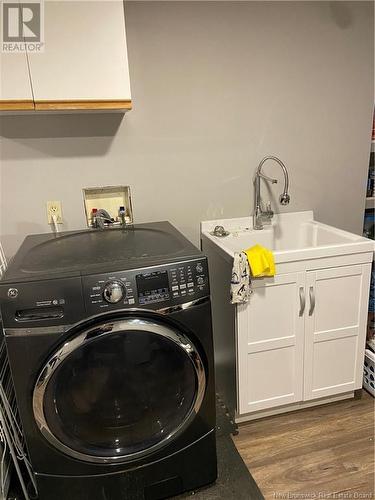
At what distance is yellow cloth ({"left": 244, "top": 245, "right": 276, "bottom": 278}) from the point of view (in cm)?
169

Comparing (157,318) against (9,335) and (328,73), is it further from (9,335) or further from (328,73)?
(328,73)

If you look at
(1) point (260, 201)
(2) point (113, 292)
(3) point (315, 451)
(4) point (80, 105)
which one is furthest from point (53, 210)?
(3) point (315, 451)

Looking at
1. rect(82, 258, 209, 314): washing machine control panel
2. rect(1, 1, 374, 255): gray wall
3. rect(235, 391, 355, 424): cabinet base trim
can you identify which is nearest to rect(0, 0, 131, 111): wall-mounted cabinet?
rect(1, 1, 374, 255): gray wall

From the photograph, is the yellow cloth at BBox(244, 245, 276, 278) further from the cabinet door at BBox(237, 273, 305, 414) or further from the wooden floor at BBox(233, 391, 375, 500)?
the wooden floor at BBox(233, 391, 375, 500)

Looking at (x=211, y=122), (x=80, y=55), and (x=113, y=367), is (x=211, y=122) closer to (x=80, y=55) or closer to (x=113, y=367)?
(x=80, y=55)

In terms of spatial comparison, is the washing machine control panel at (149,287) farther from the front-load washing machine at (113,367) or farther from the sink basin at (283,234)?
the sink basin at (283,234)

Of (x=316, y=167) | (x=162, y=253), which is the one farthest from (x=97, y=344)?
(x=316, y=167)

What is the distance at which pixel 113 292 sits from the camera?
4.25 ft

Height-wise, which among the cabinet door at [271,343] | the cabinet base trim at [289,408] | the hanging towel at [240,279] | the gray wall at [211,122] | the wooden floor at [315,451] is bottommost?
the wooden floor at [315,451]

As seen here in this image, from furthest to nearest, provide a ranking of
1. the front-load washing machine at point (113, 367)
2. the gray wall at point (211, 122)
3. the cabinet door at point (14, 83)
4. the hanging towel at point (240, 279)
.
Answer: the gray wall at point (211, 122) < the hanging towel at point (240, 279) < the cabinet door at point (14, 83) < the front-load washing machine at point (113, 367)

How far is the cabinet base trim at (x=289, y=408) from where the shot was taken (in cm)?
199

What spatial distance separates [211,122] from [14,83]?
1.01 metres

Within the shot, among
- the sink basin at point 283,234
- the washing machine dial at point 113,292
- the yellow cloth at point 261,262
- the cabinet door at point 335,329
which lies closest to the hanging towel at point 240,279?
the yellow cloth at point 261,262

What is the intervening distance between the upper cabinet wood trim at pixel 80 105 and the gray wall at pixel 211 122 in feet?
1.01
